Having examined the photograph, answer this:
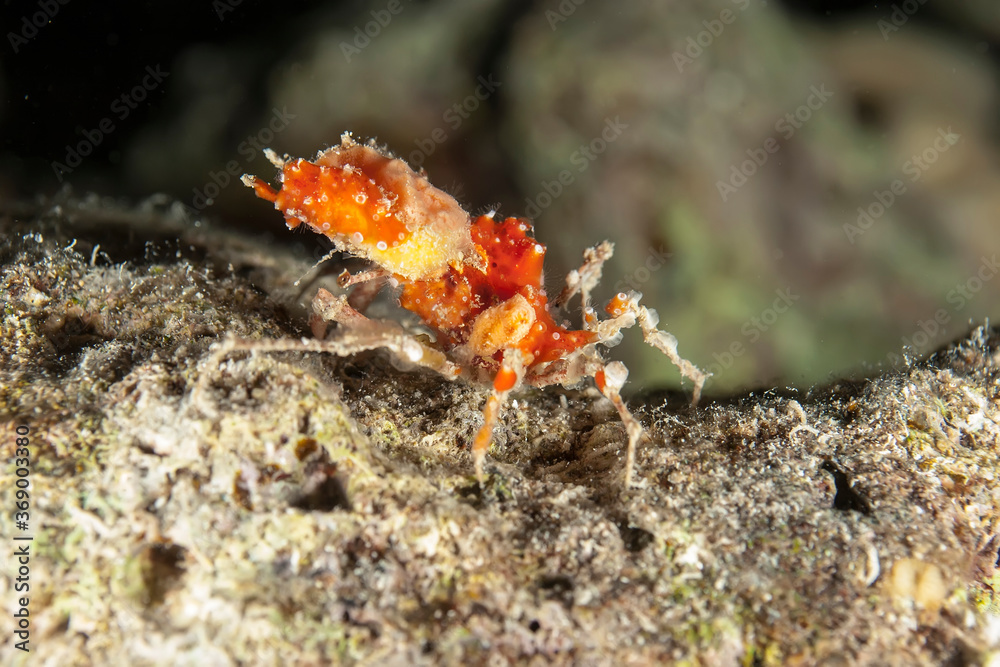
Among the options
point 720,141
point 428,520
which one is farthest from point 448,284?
point 720,141

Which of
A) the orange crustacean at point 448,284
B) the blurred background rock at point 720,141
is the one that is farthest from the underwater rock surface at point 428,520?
the blurred background rock at point 720,141

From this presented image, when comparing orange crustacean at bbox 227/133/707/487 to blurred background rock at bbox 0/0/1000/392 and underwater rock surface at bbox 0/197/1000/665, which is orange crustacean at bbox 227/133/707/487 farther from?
blurred background rock at bbox 0/0/1000/392

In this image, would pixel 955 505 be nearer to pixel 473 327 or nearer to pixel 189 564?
pixel 473 327

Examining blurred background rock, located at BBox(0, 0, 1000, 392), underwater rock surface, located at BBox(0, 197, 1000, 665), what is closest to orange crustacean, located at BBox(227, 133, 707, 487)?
underwater rock surface, located at BBox(0, 197, 1000, 665)

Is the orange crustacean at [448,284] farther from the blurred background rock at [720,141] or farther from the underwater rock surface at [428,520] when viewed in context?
the blurred background rock at [720,141]

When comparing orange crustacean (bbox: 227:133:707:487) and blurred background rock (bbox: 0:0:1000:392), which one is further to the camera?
blurred background rock (bbox: 0:0:1000:392)

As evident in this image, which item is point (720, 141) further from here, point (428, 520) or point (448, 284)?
point (428, 520)
